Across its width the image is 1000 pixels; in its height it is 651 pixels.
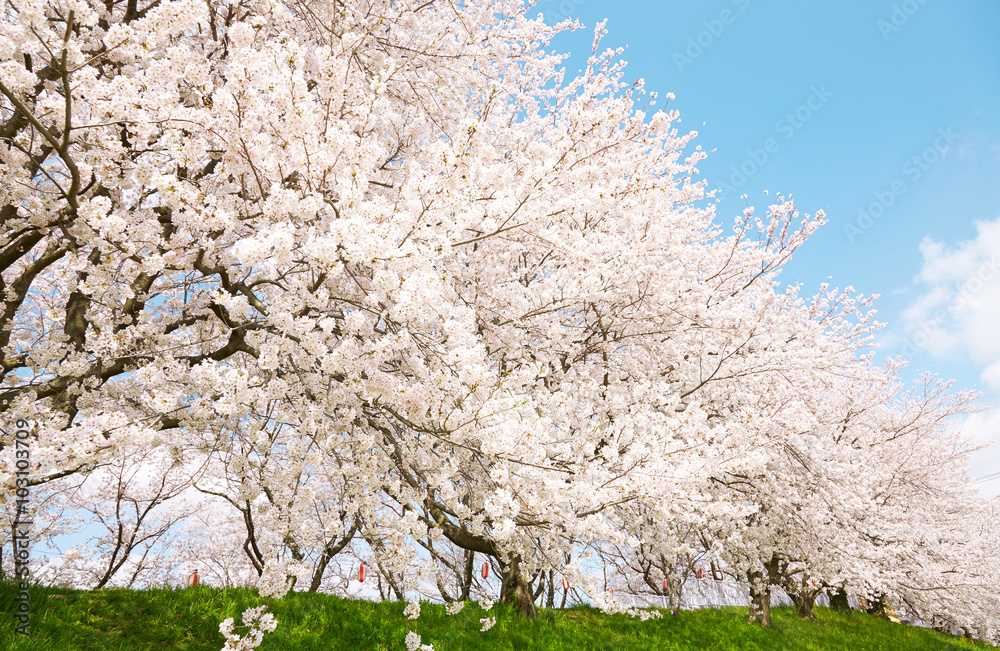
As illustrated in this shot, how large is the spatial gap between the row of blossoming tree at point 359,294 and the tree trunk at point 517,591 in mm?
39

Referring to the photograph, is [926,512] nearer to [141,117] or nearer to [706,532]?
[706,532]

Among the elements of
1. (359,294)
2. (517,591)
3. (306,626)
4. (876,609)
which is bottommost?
(876,609)

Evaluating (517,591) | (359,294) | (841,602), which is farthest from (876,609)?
(359,294)

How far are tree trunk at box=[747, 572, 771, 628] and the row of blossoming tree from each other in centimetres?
207

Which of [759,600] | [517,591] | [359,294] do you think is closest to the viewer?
[359,294]

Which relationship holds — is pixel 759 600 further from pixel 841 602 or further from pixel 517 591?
pixel 841 602

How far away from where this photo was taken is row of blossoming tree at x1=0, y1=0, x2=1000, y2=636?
3.36 metres

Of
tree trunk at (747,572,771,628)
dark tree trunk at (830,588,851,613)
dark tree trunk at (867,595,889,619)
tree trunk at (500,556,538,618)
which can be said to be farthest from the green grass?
dark tree trunk at (867,595,889,619)

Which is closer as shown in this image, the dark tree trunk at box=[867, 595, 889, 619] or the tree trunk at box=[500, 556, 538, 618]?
the tree trunk at box=[500, 556, 538, 618]

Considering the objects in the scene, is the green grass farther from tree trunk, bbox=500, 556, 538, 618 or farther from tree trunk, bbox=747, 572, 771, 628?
tree trunk, bbox=747, 572, 771, 628

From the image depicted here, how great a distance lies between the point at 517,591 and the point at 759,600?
5995mm

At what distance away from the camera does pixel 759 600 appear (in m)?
10.2

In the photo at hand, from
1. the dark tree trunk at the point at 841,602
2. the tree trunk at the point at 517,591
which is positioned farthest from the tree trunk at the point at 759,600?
the dark tree trunk at the point at 841,602

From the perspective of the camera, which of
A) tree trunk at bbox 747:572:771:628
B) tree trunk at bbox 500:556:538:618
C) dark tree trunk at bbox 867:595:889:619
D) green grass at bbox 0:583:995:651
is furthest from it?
dark tree trunk at bbox 867:595:889:619
